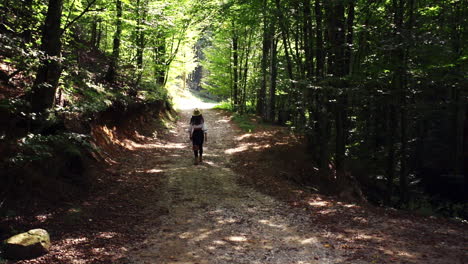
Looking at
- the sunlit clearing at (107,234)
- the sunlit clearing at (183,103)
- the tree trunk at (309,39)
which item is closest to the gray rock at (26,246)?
the sunlit clearing at (107,234)

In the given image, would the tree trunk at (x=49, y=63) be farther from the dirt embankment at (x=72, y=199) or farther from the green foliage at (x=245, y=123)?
the green foliage at (x=245, y=123)

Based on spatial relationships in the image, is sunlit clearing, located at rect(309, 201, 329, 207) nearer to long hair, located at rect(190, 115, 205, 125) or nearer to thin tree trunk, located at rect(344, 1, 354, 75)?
thin tree trunk, located at rect(344, 1, 354, 75)

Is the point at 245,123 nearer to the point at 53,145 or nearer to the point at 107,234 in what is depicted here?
the point at 53,145

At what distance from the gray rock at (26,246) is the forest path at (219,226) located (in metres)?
1.30

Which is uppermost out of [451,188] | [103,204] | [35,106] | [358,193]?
[35,106]

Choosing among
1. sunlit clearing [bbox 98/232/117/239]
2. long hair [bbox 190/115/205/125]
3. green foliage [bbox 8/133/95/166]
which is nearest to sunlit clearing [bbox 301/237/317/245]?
sunlit clearing [bbox 98/232/117/239]

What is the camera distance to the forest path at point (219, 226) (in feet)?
16.8

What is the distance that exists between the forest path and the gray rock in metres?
1.30

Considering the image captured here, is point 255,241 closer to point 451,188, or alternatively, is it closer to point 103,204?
point 103,204

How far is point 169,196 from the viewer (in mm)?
8055

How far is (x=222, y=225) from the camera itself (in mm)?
6434

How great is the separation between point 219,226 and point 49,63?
497cm

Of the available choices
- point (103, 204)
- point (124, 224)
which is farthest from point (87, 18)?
point (124, 224)

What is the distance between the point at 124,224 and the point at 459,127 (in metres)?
18.7
